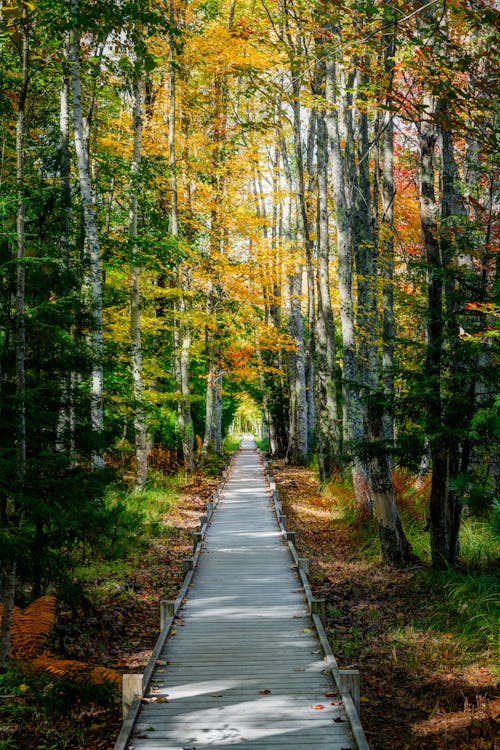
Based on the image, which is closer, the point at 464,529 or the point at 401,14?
the point at 401,14

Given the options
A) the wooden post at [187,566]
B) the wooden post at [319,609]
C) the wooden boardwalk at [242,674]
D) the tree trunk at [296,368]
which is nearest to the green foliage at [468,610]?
the wooden post at [319,609]

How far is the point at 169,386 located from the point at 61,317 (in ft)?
57.1

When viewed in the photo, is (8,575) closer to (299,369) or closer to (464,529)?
(464,529)

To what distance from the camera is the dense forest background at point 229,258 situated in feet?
21.6

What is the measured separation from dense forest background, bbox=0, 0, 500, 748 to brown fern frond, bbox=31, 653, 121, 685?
0.76m

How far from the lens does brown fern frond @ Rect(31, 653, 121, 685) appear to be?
5.75 meters

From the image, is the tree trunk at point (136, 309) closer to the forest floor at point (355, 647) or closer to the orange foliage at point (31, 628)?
the forest floor at point (355, 647)

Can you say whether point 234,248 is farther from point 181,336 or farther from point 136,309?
point 136,309

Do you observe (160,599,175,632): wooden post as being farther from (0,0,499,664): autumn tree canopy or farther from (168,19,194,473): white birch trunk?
(168,19,194,473): white birch trunk

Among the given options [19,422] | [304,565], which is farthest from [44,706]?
[304,565]

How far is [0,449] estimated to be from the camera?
16.4ft

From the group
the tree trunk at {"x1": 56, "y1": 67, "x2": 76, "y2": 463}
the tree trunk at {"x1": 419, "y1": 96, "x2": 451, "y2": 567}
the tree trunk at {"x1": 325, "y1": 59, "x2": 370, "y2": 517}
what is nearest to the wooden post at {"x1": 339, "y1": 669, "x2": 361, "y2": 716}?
the tree trunk at {"x1": 419, "y1": 96, "x2": 451, "y2": 567}

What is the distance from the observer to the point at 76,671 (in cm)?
577

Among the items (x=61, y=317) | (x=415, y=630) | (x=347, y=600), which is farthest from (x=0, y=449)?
(x=347, y=600)
